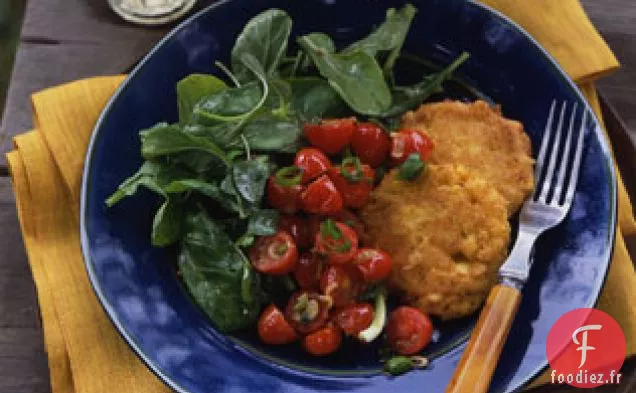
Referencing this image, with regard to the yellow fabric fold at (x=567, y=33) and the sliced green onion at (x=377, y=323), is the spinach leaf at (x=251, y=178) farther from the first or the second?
the yellow fabric fold at (x=567, y=33)

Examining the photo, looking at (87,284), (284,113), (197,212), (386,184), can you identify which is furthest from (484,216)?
(87,284)

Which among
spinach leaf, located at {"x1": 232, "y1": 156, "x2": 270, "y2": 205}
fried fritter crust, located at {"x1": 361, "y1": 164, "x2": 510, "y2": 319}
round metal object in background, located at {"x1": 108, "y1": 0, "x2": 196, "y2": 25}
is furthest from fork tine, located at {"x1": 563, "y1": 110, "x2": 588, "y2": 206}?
round metal object in background, located at {"x1": 108, "y1": 0, "x2": 196, "y2": 25}

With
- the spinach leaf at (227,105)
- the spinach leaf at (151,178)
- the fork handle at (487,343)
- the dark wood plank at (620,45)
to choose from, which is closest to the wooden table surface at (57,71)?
the dark wood plank at (620,45)

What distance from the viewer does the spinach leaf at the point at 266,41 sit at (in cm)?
182

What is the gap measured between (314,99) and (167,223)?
16.3 inches

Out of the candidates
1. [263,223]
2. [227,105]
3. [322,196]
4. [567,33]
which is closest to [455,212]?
[322,196]

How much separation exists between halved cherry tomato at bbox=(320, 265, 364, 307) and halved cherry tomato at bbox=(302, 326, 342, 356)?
0.05m

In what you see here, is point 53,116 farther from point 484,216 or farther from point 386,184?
point 484,216

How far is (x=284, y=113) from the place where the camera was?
1.73 meters

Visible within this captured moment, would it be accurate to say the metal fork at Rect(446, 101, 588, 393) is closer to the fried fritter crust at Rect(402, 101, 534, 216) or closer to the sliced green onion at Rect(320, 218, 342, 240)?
the fried fritter crust at Rect(402, 101, 534, 216)

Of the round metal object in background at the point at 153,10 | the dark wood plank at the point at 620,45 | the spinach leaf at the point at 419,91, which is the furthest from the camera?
the round metal object in background at the point at 153,10

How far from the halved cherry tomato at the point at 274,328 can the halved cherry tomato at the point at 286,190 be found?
19 centimetres

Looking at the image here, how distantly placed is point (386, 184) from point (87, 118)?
26.7 inches

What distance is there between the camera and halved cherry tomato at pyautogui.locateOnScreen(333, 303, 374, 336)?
1.62 metres
